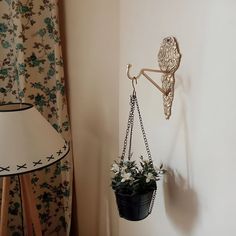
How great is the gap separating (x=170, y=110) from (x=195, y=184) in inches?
9.9

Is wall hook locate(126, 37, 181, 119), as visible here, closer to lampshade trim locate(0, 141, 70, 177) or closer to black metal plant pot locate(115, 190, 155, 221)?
black metal plant pot locate(115, 190, 155, 221)

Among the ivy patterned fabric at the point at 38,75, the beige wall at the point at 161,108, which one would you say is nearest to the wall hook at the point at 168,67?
the beige wall at the point at 161,108

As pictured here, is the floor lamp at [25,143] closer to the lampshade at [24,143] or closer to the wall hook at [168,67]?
the lampshade at [24,143]

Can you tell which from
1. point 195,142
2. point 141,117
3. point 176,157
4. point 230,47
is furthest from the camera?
point 141,117

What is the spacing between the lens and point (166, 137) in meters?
1.00

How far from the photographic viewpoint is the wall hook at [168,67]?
2.95ft

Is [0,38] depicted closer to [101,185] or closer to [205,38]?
[101,185]

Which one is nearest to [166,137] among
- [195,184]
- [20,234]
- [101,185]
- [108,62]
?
[195,184]

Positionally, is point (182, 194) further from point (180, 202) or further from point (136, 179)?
point (136, 179)

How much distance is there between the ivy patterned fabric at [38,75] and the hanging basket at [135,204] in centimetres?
75

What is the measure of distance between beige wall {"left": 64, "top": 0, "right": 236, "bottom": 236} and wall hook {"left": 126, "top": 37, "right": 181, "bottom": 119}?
0.02 meters

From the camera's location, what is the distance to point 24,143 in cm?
Answer: 109

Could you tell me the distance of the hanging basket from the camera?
0.95 metres

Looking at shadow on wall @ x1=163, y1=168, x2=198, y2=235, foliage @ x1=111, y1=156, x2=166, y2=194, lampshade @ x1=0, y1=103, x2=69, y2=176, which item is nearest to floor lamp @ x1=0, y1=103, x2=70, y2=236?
lampshade @ x1=0, y1=103, x2=69, y2=176
